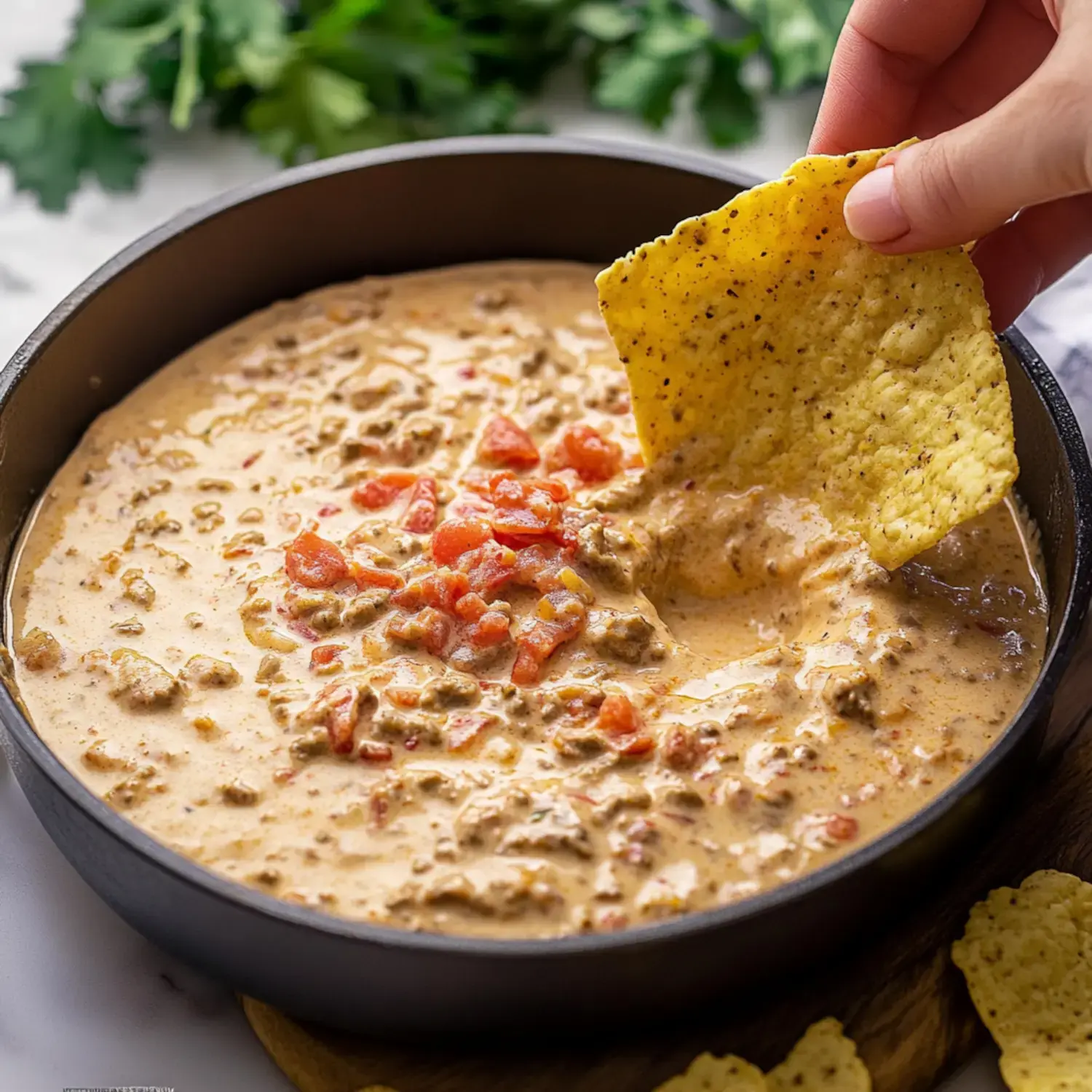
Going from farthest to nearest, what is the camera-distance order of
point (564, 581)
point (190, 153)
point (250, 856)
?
1. point (190, 153)
2. point (564, 581)
3. point (250, 856)

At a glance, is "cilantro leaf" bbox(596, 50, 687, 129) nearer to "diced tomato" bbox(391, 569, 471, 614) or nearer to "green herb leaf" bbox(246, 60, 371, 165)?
"green herb leaf" bbox(246, 60, 371, 165)

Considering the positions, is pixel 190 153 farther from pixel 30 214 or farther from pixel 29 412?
pixel 29 412

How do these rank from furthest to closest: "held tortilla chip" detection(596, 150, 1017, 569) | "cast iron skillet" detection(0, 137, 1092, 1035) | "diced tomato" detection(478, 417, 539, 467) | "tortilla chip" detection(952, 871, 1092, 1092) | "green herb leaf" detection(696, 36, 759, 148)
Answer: "green herb leaf" detection(696, 36, 759, 148)
"diced tomato" detection(478, 417, 539, 467)
"held tortilla chip" detection(596, 150, 1017, 569)
"tortilla chip" detection(952, 871, 1092, 1092)
"cast iron skillet" detection(0, 137, 1092, 1035)

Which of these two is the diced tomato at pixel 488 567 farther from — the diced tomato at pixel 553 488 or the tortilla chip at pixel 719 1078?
the tortilla chip at pixel 719 1078

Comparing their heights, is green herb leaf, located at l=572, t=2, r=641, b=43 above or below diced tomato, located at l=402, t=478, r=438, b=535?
above

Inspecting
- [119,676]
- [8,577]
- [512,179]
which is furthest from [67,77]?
[119,676]

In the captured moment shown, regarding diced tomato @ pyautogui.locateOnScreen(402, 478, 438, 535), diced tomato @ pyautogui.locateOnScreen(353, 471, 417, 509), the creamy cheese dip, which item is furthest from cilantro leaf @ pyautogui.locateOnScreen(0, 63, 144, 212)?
diced tomato @ pyautogui.locateOnScreen(402, 478, 438, 535)
